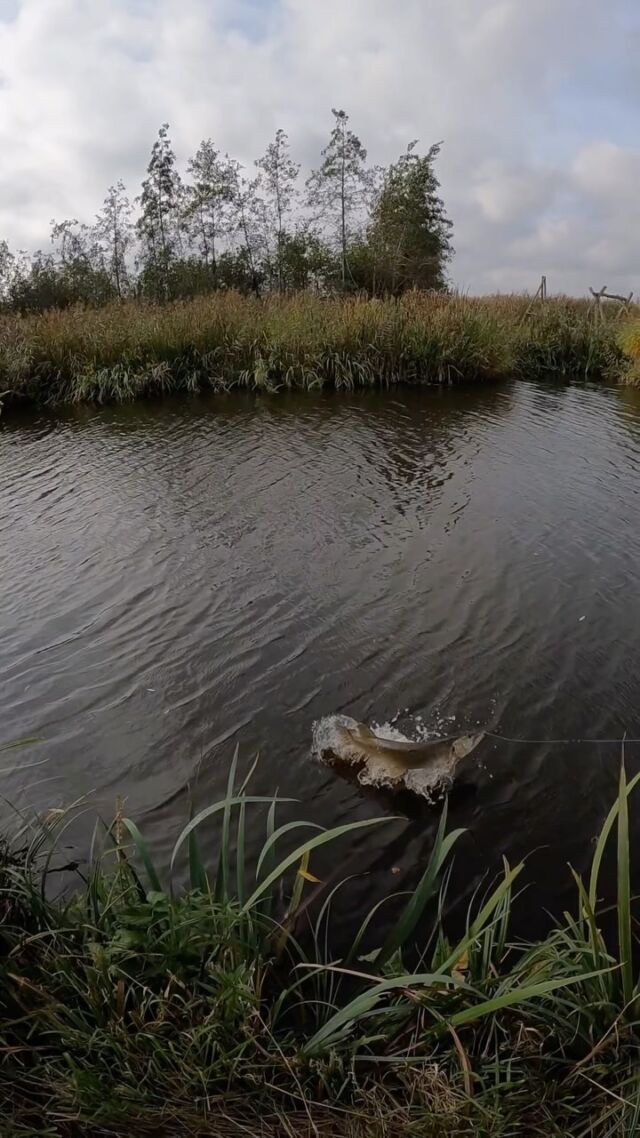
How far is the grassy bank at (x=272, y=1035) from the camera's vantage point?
1.57 m

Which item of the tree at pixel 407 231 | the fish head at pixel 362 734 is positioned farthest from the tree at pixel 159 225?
the fish head at pixel 362 734

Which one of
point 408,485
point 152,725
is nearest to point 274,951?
point 152,725

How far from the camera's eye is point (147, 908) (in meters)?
1.95

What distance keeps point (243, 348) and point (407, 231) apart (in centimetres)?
1740

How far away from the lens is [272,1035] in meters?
1.75

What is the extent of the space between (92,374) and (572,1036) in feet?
44.6

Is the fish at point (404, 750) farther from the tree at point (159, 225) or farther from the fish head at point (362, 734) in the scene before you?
the tree at point (159, 225)

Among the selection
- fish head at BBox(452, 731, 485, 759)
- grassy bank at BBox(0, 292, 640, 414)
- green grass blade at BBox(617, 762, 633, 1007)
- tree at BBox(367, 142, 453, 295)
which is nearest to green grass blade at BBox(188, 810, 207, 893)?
green grass blade at BBox(617, 762, 633, 1007)

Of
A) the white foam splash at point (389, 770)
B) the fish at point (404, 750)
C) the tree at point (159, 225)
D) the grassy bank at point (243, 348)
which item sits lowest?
the white foam splash at point (389, 770)

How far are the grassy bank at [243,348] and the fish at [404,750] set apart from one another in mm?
11317

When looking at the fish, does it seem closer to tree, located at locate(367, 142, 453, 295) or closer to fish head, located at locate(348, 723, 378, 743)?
fish head, located at locate(348, 723, 378, 743)

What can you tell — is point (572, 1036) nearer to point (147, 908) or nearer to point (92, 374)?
point (147, 908)

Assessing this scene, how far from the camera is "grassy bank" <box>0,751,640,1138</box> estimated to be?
A: 1.57 m

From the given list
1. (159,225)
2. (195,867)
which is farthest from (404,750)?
(159,225)
